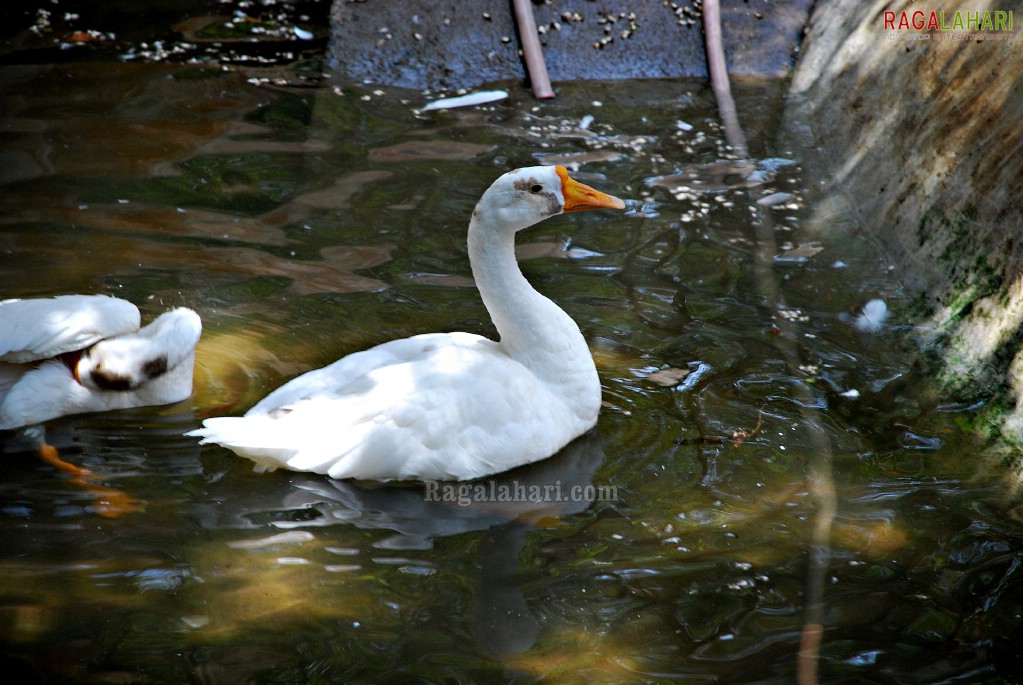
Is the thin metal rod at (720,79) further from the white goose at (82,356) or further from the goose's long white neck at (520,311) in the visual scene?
the white goose at (82,356)

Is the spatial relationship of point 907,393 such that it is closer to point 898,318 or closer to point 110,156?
point 898,318

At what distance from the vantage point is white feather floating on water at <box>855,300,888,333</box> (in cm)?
543

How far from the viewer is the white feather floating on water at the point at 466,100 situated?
317 inches

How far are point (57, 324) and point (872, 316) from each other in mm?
4143

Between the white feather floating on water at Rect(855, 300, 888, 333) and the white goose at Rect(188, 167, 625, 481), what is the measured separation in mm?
1699

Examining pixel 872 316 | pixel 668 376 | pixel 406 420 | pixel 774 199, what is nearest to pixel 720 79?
pixel 774 199

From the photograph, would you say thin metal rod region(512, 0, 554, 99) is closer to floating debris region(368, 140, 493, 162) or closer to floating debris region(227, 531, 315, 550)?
floating debris region(368, 140, 493, 162)

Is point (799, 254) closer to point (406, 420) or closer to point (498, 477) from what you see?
point (498, 477)

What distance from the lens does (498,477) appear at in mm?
4406

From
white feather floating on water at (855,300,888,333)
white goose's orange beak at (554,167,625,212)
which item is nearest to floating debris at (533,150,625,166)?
white feather floating on water at (855,300,888,333)

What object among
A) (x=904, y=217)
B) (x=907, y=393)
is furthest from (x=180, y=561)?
(x=904, y=217)

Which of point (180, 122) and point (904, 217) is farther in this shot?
point (180, 122)

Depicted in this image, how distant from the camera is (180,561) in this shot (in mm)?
3762

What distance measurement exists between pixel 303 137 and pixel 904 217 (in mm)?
4225
